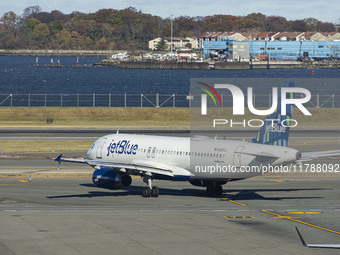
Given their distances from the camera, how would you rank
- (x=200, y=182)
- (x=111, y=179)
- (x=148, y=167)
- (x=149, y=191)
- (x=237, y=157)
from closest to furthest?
(x=237, y=157) → (x=148, y=167) → (x=200, y=182) → (x=149, y=191) → (x=111, y=179)

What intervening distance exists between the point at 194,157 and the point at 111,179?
Result: 7541 mm

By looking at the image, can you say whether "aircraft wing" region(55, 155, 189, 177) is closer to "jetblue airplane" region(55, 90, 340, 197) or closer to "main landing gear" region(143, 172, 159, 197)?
"jetblue airplane" region(55, 90, 340, 197)

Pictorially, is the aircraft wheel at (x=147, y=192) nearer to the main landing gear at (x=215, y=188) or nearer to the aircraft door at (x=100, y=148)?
the main landing gear at (x=215, y=188)

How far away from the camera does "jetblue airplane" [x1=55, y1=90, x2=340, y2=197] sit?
169 feet

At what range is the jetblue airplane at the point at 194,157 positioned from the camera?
51406 millimetres

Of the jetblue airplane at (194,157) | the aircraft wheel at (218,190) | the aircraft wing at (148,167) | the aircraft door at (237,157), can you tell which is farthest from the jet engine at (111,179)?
the aircraft door at (237,157)

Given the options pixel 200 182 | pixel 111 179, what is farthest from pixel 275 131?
pixel 111 179

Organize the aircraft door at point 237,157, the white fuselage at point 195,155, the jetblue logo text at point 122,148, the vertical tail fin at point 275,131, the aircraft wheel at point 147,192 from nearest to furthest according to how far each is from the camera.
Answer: the white fuselage at point 195,155 → the aircraft door at point 237,157 → the vertical tail fin at point 275,131 → the aircraft wheel at point 147,192 → the jetblue logo text at point 122,148

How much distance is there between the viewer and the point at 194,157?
5509 centimetres

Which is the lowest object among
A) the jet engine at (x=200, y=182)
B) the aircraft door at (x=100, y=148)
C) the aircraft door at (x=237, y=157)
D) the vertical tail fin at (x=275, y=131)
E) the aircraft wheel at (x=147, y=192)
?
the aircraft wheel at (x=147, y=192)

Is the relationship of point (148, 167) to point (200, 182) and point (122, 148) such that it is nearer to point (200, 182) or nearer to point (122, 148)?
point (122, 148)

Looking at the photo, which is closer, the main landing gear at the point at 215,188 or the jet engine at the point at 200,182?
the jet engine at the point at 200,182

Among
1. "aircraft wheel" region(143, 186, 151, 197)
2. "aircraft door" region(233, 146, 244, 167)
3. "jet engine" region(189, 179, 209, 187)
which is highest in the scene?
"aircraft door" region(233, 146, 244, 167)

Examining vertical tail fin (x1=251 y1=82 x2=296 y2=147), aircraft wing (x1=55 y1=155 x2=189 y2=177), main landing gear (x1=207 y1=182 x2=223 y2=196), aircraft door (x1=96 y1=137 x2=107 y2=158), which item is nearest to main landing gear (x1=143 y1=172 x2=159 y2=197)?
aircraft wing (x1=55 y1=155 x2=189 y2=177)
